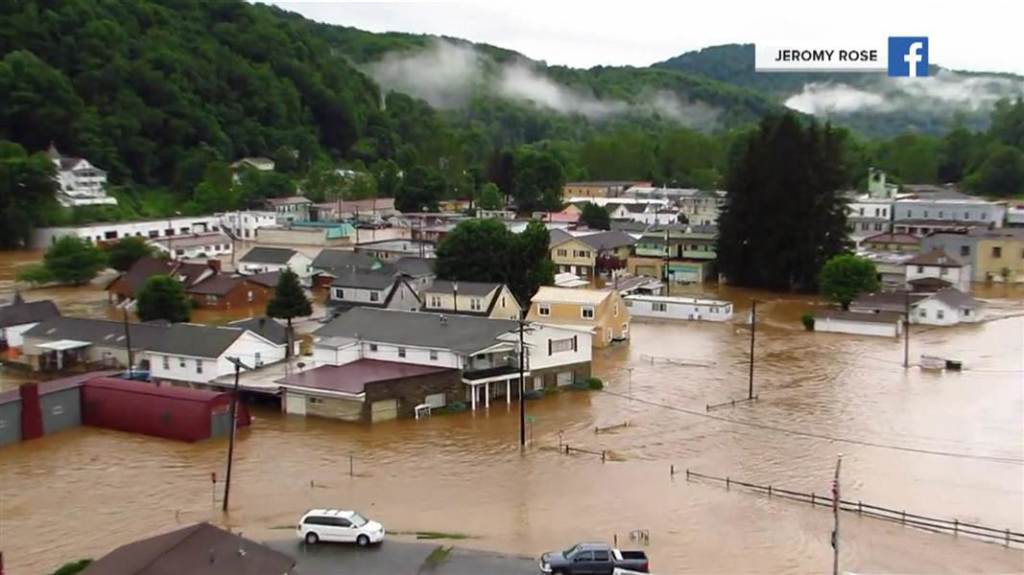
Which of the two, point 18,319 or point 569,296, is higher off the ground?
point 569,296

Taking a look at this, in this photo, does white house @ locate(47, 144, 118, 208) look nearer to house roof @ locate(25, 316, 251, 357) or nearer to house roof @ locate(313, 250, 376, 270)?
house roof @ locate(313, 250, 376, 270)

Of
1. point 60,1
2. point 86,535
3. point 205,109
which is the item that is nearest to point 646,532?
point 86,535

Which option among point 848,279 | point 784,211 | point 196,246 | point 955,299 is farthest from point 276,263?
point 955,299

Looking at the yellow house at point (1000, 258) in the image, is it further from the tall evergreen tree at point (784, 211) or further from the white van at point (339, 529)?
the white van at point (339, 529)

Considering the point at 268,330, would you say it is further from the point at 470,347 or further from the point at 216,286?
the point at 216,286

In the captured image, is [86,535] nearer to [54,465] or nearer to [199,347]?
[54,465]

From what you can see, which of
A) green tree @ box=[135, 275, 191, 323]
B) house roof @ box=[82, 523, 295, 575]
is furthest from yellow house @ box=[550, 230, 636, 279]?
house roof @ box=[82, 523, 295, 575]

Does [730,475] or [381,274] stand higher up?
[381,274]
